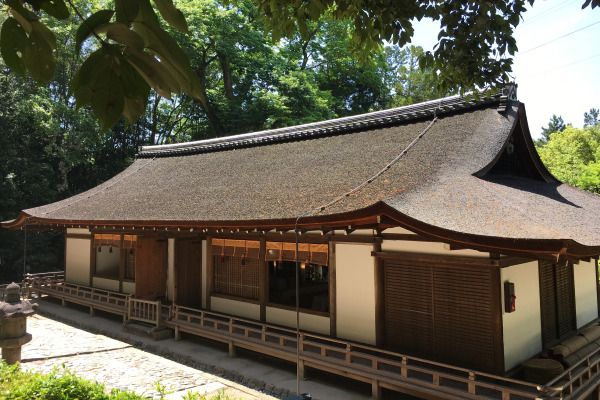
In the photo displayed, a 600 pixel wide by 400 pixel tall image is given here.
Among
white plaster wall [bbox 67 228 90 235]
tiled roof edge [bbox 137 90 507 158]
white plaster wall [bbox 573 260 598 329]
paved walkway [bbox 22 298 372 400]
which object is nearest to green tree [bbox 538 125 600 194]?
white plaster wall [bbox 573 260 598 329]

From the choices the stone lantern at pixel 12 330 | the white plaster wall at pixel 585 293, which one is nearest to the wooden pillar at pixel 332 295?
the white plaster wall at pixel 585 293

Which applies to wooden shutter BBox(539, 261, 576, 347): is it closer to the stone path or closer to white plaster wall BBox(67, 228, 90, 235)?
the stone path

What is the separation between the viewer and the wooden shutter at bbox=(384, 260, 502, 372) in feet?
21.6

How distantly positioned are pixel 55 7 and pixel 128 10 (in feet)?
0.95

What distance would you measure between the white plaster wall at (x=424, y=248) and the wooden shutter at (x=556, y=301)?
2.46 metres

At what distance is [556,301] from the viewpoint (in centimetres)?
862

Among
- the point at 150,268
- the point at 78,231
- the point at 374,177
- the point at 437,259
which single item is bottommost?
the point at 150,268

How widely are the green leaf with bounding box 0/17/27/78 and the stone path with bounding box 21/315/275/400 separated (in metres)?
6.33

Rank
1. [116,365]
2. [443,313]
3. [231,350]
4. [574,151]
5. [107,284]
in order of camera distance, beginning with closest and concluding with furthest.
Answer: [443,313] < [116,365] < [231,350] < [107,284] < [574,151]

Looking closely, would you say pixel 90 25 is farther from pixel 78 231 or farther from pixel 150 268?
pixel 78 231

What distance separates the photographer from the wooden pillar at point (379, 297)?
7.61 metres

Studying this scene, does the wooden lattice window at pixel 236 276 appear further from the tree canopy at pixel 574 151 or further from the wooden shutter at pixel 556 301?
the tree canopy at pixel 574 151

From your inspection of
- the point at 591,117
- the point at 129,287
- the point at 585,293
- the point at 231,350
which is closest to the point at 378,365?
the point at 231,350

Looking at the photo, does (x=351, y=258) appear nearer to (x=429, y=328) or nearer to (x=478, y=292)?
(x=429, y=328)
